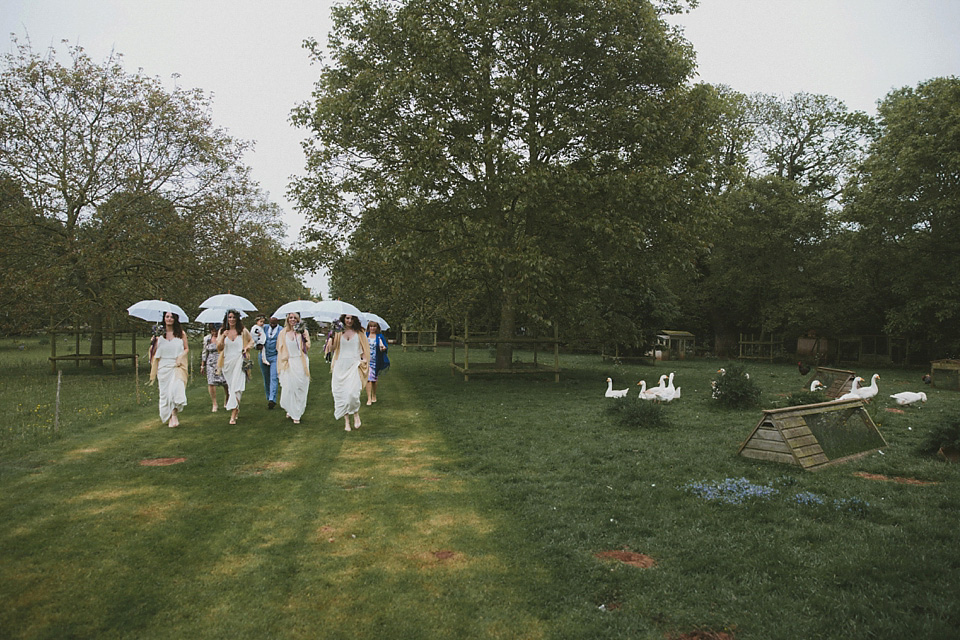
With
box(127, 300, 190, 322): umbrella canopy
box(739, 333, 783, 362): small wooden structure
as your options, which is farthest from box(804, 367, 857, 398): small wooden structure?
box(739, 333, 783, 362): small wooden structure

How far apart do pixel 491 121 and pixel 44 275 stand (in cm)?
1644

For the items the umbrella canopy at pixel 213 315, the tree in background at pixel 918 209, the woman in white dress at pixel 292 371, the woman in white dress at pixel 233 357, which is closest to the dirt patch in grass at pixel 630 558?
the woman in white dress at pixel 292 371

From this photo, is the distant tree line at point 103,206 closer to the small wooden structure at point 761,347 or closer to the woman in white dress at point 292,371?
the woman in white dress at point 292,371

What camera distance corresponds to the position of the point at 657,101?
63.8ft

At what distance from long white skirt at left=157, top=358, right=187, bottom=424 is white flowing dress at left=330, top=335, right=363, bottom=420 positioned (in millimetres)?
2957

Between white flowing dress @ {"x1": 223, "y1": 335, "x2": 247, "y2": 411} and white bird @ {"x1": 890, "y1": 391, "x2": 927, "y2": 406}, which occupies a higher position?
white flowing dress @ {"x1": 223, "y1": 335, "x2": 247, "y2": 411}

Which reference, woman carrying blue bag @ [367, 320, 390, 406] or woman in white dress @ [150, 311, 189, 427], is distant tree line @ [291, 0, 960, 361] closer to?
woman carrying blue bag @ [367, 320, 390, 406]

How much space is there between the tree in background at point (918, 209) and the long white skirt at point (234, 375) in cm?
2958

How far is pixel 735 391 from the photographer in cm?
1408

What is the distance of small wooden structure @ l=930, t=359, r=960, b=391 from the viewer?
19703mm

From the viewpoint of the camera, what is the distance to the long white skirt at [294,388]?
1212 cm

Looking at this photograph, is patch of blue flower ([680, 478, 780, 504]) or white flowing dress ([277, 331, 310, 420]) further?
white flowing dress ([277, 331, 310, 420])

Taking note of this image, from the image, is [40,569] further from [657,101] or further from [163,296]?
[163,296]

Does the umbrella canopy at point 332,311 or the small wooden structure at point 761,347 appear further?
the small wooden structure at point 761,347
